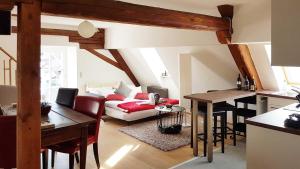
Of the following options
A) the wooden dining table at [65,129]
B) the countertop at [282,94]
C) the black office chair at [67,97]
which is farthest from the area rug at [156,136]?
the wooden dining table at [65,129]

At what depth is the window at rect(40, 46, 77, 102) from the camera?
6.50m

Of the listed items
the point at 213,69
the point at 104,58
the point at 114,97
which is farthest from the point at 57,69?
the point at 213,69

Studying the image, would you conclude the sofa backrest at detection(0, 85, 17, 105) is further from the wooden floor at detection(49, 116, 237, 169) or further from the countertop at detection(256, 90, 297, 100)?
the countertop at detection(256, 90, 297, 100)

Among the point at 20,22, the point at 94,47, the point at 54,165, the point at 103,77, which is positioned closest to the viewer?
the point at 20,22

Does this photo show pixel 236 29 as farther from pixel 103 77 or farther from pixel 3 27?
pixel 103 77

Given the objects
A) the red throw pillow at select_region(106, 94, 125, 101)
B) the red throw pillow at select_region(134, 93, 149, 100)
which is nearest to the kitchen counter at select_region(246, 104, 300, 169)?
the red throw pillow at select_region(134, 93, 149, 100)

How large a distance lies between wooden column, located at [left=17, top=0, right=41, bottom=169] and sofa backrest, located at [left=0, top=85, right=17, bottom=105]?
2685mm

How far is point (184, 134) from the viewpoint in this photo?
4.71 m

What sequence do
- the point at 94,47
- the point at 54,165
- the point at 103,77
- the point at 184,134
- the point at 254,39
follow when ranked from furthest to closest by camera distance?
the point at 103,77 < the point at 94,47 < the point at 184,134 < the point at 254,39 < the point at 54,165

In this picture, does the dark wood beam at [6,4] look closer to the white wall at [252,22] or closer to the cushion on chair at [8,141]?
the cushion on chair at [8,141]

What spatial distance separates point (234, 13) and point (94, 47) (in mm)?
3867

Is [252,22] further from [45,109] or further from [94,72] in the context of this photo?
[94,72]

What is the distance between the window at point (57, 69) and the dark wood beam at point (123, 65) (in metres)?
1.08

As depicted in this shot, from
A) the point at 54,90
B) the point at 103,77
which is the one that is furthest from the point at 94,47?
the point at 54,90
